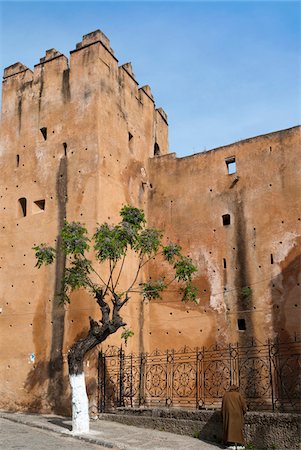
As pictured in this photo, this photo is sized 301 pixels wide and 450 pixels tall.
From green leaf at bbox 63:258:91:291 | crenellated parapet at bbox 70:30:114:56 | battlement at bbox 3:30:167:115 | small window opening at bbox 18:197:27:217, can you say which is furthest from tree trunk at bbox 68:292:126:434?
crenellated parapet at bbox 70:30:114:56

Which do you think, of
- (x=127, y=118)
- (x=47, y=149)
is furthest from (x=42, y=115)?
(x=127, y=118)

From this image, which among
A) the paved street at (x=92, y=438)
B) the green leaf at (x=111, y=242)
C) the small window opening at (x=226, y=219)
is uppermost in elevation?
the small window opening at (x=226, y=219)

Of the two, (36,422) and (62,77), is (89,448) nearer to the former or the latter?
(36,422)

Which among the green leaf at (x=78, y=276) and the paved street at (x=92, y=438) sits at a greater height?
the green leaf at (x=78, y=276)

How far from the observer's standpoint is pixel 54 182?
51.7 ft

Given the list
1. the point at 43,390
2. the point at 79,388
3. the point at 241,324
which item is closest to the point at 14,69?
the point at 43,390

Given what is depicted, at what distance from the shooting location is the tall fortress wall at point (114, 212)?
14.4 m

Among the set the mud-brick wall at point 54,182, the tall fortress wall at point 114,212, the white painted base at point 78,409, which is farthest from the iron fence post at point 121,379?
A: the white painted base at point 78,409

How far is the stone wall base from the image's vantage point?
29.5 feet

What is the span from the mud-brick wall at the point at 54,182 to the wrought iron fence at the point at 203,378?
679mm

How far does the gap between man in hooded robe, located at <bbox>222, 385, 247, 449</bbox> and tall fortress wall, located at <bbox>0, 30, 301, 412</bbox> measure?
4.73 metres

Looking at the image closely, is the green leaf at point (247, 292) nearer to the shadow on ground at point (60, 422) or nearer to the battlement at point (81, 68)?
the shadow on ground at point (60, 422)

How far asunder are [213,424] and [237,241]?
6.61 metres

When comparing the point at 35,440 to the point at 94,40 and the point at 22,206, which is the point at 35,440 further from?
the point at 94,40
